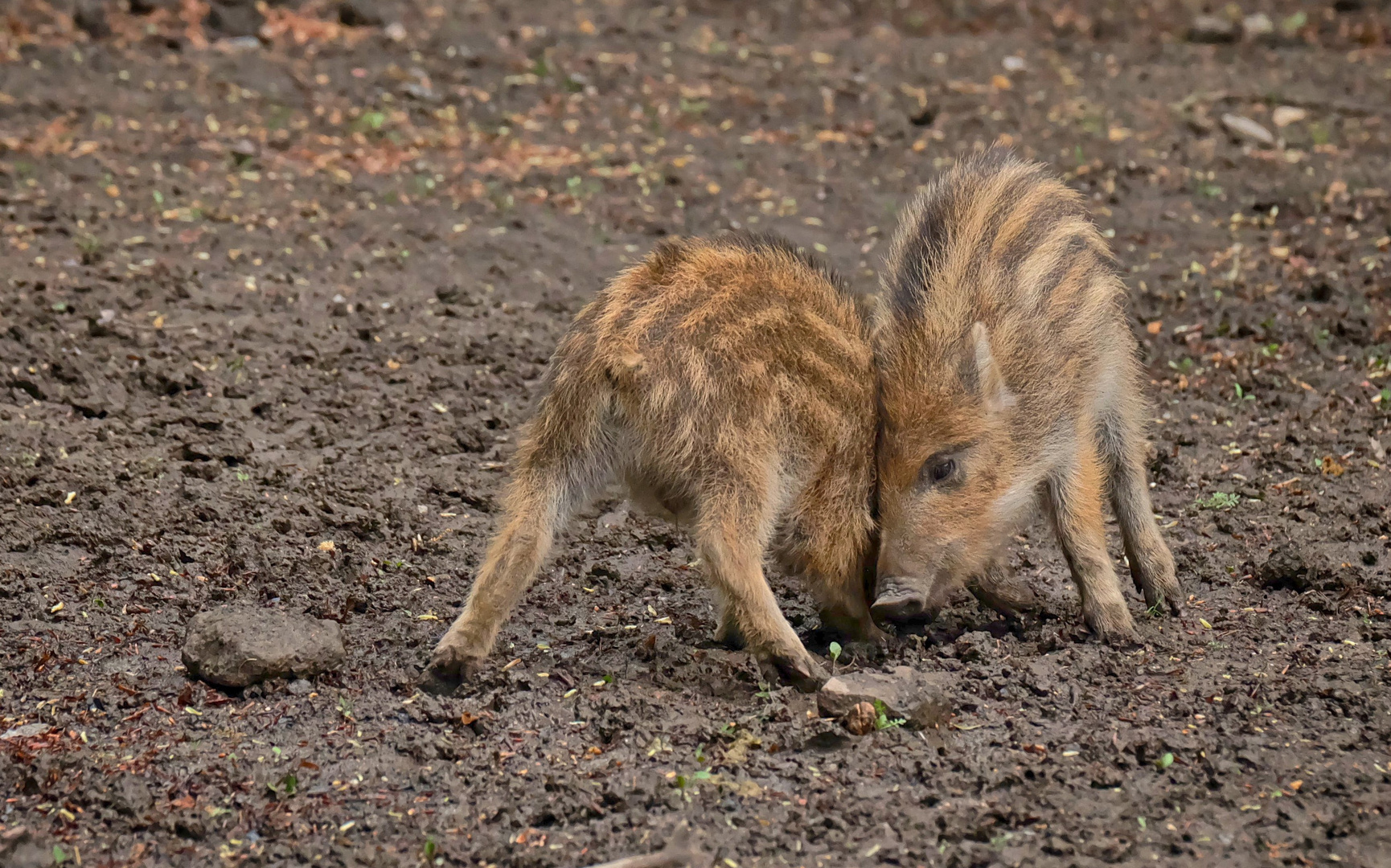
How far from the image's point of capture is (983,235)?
4.38m

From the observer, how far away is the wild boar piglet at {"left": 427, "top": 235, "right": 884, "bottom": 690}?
3.72 meters

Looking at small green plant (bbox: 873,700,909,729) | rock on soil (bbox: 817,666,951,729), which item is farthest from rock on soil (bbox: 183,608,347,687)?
small green plant (bbox: 873,700,909,729)

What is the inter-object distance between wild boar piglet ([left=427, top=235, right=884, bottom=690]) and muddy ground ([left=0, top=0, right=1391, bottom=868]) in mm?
198

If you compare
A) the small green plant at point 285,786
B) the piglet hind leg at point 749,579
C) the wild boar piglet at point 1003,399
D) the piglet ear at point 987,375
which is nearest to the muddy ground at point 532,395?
the small green plant at point 285,786

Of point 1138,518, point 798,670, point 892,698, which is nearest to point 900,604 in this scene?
point 798,670

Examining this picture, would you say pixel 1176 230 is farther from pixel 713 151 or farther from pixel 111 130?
pixel 111 130

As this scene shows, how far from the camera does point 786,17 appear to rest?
10.7 m

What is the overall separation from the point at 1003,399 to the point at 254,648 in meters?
2.15

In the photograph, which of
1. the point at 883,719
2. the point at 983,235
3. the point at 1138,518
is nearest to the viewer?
the point at 883,719

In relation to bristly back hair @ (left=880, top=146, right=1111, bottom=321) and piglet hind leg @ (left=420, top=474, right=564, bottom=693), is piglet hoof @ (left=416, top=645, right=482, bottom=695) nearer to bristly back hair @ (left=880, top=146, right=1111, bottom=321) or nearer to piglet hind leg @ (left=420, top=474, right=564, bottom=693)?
piglet hind leg @ (left=420, top=474, right=564, bottom=693)

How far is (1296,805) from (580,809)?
1.50m

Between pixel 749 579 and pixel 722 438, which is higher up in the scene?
pixel 722 438

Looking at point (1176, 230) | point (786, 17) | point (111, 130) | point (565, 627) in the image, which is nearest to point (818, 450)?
point (565, 627)

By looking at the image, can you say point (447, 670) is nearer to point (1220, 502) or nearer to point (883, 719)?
point (883, 719)
